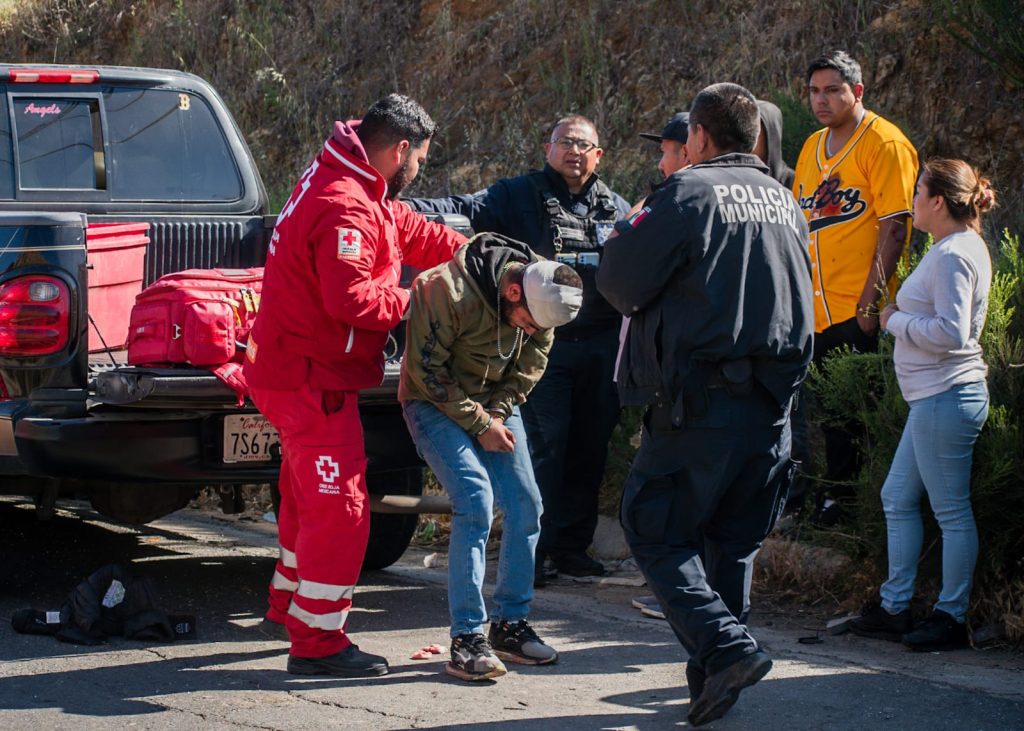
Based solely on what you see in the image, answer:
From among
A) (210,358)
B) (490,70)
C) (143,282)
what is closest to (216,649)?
(210,358)

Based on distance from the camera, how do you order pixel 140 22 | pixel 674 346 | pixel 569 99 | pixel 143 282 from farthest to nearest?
pixel 140 22
pixel 569 99
pixel 143 282
pixel 674 346

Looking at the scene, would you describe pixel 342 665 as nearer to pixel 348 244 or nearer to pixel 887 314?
pixel 348 244

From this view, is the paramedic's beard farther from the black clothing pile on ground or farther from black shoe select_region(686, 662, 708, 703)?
black shoe select_region(686, 662, 708, 703)

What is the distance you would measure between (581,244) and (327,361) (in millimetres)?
1803

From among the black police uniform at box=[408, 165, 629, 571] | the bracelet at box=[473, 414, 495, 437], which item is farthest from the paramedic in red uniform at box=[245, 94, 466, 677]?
the black police uniform at box=[408, 165, 629, 571]

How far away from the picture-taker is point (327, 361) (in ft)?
15.7

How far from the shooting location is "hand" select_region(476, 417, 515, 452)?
15.8 feet

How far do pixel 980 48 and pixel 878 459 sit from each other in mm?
4376

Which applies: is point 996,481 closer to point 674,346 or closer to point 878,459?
point 878,459

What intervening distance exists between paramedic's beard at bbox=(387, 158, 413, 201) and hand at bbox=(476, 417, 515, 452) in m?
0.87

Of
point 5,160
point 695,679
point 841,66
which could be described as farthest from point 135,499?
point 841,66

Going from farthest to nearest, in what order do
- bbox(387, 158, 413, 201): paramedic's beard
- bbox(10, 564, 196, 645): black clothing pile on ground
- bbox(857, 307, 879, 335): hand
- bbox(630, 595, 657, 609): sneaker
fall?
1. bbox(857, 307, 879, 335): hand
2. bbox(630, 595, 657, 609): sneaker
3. bbox(10, 564, 196, 645): black clothing pile on ground
4. bbox(387, 158, 413, 201): paramedic's beard

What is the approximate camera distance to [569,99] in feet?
37.4

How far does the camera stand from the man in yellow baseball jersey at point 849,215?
20.3 feet
